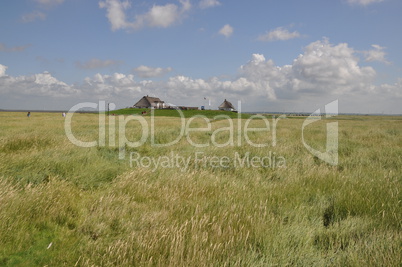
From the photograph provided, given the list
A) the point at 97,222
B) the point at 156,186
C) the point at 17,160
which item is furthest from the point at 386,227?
the point at 17,160

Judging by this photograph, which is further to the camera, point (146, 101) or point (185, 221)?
point (146, 101)

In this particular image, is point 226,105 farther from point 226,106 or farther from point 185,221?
point 185,221

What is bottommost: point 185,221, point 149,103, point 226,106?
point 185,221

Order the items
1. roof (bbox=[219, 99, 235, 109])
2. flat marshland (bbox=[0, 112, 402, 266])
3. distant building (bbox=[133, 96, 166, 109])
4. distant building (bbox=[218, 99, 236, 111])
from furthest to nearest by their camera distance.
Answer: roof (bbox=[219, 99, 235, 109]), distant building (bbox=[218, 99, 236, 111]), distant building (bbox=[133, 96, 166, 109]), flat marshland (bbox=[0, 112, 402, 266])

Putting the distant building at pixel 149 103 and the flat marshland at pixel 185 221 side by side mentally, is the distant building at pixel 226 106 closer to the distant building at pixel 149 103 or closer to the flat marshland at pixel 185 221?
the distant building at pixel 149 103

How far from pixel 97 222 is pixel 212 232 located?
1.51m

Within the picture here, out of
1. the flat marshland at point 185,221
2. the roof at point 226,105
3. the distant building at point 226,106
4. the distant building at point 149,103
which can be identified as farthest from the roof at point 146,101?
the flat marshland at point 185,221

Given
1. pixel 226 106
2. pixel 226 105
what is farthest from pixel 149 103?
pixel 226 105

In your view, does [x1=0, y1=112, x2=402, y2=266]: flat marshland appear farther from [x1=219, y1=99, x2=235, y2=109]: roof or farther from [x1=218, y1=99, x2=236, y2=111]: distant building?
[x1=219, y1=99, x2=235, y2=109]: roof

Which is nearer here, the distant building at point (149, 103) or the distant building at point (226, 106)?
the distant building at point (149, 103)

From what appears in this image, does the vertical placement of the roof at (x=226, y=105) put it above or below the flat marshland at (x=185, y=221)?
above

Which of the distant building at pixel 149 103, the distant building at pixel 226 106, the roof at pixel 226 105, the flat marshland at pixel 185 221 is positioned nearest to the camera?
the flat marshland at pixel 185 221

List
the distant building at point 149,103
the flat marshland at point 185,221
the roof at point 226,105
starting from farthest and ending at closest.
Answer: the roof at point 226,105, the distant building at point 149,103, the flat marshland at point 185,221

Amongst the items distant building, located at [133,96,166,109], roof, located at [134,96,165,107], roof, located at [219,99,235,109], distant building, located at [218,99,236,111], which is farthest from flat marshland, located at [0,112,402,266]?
roof, located at [219,99,235,109]
